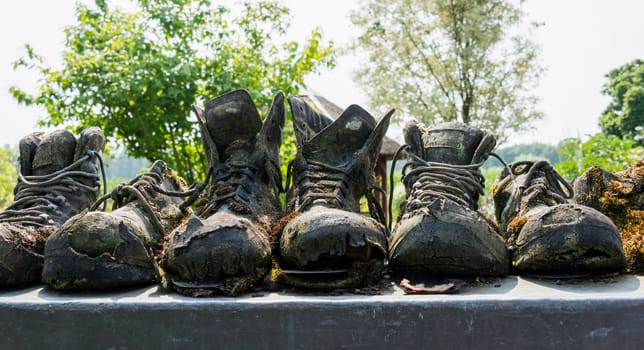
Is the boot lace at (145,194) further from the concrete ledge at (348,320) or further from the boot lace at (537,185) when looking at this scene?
the boot lace at (537,185)

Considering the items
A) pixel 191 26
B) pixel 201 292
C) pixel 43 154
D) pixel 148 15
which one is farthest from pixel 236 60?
pixel 201 292

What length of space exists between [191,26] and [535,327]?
20.5 feet

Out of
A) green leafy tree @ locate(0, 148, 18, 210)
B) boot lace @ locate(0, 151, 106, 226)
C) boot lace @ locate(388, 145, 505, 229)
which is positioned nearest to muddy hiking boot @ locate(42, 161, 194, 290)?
boot lace @ locate(0, 151, 106, 226)

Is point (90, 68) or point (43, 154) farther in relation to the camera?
point (90, 68)

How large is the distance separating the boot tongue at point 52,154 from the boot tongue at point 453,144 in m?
1.45

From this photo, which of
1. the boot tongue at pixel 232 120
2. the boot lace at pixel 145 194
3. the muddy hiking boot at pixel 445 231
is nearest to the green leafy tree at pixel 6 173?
the boot lace at pixel 145 194

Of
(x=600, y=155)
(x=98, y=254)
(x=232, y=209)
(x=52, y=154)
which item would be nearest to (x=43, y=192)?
(x=52, y=154)

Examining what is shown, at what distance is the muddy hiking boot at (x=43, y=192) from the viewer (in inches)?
71.1

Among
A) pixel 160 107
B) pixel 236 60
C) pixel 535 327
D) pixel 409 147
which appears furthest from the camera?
pixel 236 60

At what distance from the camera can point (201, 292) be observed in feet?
5.32

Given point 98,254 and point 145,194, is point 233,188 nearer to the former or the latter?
point 145,194

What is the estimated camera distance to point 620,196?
212 centimetres

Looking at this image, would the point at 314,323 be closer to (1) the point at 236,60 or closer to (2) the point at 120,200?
(2) the point at 120,200

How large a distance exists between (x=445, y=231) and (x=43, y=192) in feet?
5.05
